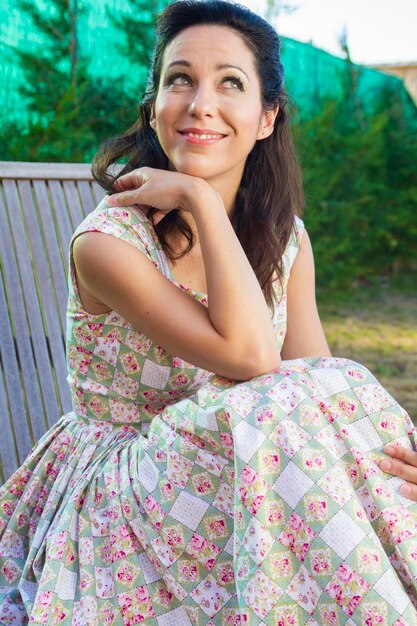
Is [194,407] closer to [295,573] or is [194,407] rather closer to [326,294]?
[295,573]

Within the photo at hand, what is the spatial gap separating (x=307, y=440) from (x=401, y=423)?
0.76ft

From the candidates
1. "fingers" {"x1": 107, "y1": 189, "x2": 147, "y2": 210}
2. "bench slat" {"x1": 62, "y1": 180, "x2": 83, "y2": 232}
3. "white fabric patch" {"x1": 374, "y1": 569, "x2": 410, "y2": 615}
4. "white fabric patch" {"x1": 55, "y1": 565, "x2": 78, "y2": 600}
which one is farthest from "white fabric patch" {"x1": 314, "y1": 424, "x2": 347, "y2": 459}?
"bench slat" {"x1": 62, "y1": 180, "x2": 83, "y2": 232}

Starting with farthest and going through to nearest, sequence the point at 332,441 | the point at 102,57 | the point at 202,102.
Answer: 1. the point at 102,57
2. the point at 202,102
3. the point at 332,441

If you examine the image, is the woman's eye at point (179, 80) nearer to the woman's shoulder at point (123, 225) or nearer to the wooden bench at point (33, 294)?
the woman's shoulder at point (123, 225)

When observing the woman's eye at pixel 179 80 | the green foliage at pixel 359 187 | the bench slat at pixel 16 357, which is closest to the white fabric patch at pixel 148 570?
the bench slat at pixel 16 357

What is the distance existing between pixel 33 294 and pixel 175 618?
1.31m

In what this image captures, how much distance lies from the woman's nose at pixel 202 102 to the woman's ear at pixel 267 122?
0.27m

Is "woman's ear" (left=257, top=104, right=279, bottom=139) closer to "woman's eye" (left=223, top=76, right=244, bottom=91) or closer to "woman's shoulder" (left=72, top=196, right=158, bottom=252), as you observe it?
"woman's eye" (left=223, top=76, right=244, bottom=91)

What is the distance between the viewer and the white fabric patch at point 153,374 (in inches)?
82.9

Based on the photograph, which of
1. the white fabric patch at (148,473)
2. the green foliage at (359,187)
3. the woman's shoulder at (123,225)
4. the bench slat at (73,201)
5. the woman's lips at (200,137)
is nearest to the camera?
the white fabric patch at (148,473)

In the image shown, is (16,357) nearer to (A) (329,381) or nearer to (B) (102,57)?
(A) (329,381)

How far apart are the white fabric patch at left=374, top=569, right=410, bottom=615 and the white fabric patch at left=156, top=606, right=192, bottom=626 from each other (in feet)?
1.36

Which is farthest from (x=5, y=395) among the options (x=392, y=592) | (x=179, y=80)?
(x=392, y=592)

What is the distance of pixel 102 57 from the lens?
14.3 ft
